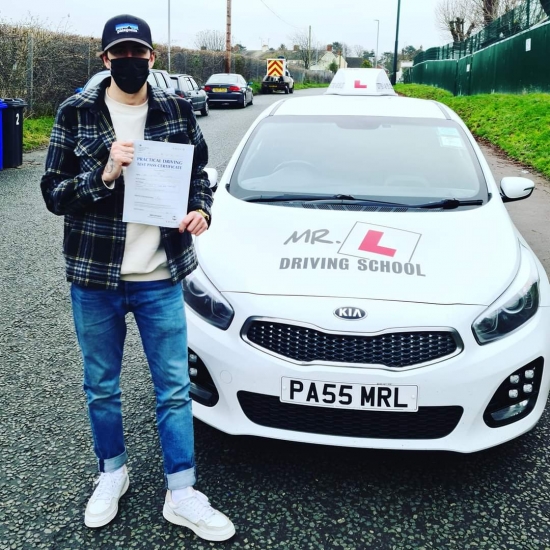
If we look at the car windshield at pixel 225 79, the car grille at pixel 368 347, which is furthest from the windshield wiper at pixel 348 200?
the car windshield at pixel 225 79

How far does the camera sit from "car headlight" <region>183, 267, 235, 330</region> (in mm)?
2854

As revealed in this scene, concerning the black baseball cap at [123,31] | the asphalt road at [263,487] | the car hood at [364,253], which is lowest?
the asphalt road at [263,487]

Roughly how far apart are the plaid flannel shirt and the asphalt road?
923 millimetres

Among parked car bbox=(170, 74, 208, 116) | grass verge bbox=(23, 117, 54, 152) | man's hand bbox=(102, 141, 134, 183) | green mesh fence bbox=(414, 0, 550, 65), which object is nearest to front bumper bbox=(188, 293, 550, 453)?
man's hand bbox=(102, 141, 134, 183)

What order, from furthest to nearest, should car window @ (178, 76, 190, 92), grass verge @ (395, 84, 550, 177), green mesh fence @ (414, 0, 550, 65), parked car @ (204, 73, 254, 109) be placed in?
parked car @ (204, 73, 254, 109) → car window @ (178, 76, 190, 92) → green mesh fence @ (414, 0, 550, 65) → grass verge @ (395, 84, 550, 177)

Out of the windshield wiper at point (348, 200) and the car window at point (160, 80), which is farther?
the car window at point (160, 80)

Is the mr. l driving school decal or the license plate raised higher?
the mr. l driving school decal

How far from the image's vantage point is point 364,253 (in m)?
3.12

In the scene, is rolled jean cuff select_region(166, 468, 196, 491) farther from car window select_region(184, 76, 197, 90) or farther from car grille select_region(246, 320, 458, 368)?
car window select_region(184, 76, 197, 90)

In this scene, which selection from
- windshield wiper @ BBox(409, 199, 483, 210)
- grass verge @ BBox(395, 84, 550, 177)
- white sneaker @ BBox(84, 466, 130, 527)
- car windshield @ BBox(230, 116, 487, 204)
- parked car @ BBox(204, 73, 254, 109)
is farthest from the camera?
parked car @ BBox(204, 73, 254, 109)

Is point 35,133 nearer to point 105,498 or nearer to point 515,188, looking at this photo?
point 515,188

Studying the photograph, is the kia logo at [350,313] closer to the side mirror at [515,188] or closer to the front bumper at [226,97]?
the side mirror at [515,188]

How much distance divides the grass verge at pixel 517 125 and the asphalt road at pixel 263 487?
26.8 ft

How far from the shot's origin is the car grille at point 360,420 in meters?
→ 2.68
